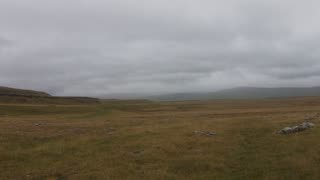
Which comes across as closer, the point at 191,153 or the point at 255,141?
the point at 191,153

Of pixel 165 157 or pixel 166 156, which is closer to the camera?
pixel 165 157

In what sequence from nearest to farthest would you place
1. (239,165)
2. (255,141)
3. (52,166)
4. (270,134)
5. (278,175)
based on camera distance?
(278,175) < (239,165) < (52,166) < (255,141) < (270,134)

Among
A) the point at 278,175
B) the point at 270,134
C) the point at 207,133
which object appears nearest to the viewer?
the point at 278,175

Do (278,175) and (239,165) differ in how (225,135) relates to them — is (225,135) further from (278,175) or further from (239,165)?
(278,175)

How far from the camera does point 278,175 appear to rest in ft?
67.8

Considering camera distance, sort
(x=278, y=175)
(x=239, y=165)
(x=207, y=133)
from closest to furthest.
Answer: (x=278, y=175), (x=239, y=165), (x=207, y=133)

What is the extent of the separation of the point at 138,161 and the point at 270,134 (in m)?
16.8

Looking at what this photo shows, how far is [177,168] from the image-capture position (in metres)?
24.0

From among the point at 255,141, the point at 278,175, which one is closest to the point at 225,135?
the point at 255,141

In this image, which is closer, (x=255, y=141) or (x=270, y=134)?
(x=255, y=141)

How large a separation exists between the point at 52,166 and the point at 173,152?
29.9 feet

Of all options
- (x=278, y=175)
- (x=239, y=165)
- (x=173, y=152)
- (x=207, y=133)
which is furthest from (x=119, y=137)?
(x=278, y=175)

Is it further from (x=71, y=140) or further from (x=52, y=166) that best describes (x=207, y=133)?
(x=52, y=166)

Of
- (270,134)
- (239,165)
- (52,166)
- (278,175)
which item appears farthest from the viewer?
(270,134)
